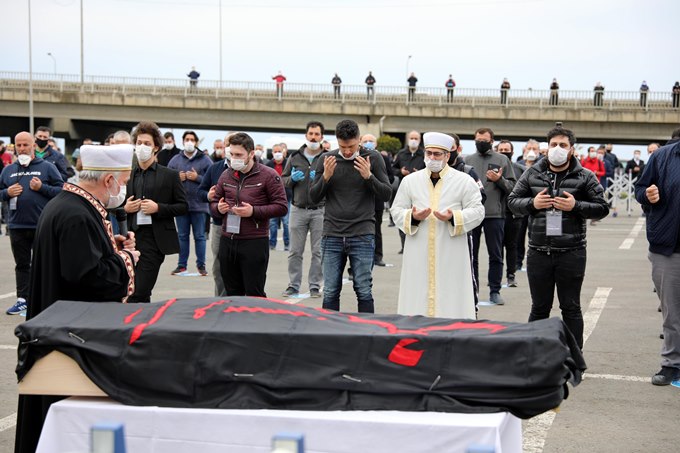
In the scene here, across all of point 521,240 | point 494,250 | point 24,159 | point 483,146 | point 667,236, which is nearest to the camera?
point 667,236

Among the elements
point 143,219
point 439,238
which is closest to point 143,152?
point 143,219

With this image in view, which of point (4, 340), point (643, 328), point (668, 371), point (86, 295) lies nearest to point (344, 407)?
point (86, 295)

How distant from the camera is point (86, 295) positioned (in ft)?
16.3

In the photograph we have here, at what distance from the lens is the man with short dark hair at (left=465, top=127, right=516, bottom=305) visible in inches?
473

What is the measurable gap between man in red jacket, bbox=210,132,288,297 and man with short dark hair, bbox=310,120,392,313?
1.74 ft

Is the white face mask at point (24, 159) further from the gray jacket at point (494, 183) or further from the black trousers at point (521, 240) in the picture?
the black trousers at point (521, 240)

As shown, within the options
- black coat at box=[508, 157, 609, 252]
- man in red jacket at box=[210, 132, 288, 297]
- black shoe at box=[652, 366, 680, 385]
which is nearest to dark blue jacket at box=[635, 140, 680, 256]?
black coat at box=[508, 157, 609, 252]

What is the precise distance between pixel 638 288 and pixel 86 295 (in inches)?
402

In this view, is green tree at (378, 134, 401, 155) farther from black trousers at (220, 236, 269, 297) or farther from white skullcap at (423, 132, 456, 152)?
white skullcap at (423, 132, 456, 152)

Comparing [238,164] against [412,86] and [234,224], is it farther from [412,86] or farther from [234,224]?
[412,86]

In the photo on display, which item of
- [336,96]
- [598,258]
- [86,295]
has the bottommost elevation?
[598,258]

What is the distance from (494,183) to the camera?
1245cm

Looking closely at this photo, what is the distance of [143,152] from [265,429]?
230 inches

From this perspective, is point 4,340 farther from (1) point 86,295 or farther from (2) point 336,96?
(2) point 336,96
